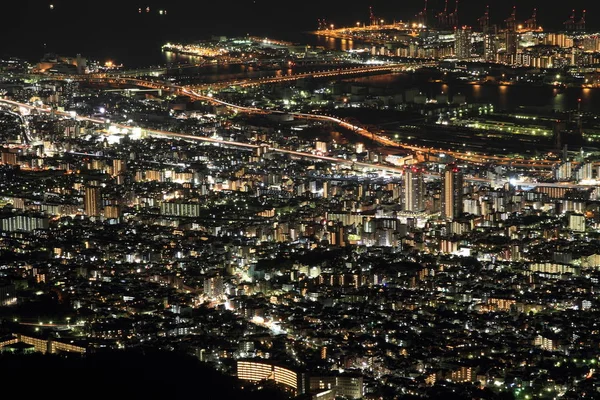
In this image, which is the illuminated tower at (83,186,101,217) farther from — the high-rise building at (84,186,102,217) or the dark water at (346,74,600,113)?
the dark water at (346,74,600,113)

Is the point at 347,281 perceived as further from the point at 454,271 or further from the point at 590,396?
the point at 590,396

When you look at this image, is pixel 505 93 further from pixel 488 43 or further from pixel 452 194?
pixel 452 194

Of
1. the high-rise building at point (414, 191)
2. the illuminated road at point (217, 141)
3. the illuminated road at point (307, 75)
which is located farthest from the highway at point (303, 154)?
the illuminated road at point (307, 75)

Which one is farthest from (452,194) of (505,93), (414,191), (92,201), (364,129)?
(505,93)

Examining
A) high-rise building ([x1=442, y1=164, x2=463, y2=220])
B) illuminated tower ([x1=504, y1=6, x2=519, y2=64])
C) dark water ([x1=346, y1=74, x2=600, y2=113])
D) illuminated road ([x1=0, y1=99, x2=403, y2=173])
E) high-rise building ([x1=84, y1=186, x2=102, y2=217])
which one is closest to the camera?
high-rise building ([x1=442, y1=164, x2=463, y2=220])

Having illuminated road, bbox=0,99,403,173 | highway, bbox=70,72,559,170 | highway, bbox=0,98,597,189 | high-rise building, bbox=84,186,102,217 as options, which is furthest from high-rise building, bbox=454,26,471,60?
high-rise building, bbox=84,186,102,217

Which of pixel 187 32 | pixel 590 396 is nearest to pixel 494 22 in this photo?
pixel 187 32
